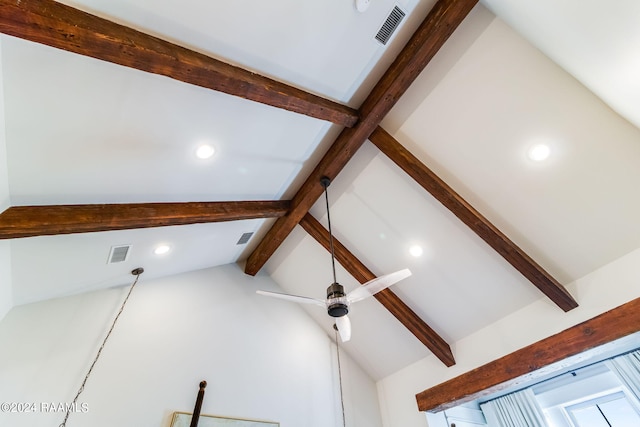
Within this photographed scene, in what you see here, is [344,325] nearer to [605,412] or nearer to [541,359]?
[541,359]

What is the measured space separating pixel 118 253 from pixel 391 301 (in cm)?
324

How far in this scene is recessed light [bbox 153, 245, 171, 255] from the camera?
3387 mm

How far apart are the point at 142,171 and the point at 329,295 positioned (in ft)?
5.87

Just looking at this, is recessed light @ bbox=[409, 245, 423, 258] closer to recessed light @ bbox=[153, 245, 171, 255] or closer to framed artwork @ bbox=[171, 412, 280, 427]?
framed artwork @ bbox=[171, 412, 280, 427]

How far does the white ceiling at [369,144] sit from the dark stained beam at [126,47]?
0.10 metres

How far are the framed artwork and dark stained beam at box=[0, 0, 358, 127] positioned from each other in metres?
3.33

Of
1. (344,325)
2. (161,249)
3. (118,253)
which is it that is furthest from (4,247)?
(344,325)

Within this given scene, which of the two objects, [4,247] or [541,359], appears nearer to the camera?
[4,247]

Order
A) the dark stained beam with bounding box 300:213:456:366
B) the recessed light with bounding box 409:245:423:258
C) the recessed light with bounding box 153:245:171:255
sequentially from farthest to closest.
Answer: the dark stained beam with bounding box 300:213:456:366 < the recessed light with bounding box 409:245:423:258 < the recessed light with bounding box 153:245:171:255

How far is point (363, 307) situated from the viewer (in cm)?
458

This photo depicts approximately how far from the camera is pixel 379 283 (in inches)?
102


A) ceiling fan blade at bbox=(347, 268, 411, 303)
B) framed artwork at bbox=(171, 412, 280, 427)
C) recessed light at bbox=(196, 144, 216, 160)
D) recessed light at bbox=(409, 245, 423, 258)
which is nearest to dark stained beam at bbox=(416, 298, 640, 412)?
recessed light at bbox=(409, 245, 423, 258)

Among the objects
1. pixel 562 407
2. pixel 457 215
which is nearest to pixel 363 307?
pixel 457 215

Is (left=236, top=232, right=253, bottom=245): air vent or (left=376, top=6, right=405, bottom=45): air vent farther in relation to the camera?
(left=236, top=232, right=253, bottom=245): air vent
